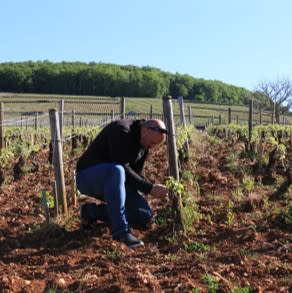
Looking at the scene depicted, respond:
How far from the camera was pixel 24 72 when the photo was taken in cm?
6250

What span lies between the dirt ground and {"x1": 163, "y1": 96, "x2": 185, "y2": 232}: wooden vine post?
0.10 m

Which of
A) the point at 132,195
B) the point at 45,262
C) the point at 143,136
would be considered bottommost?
the point at 45,262

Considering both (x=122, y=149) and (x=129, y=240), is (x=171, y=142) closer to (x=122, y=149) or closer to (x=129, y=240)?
(x=122, y=149)

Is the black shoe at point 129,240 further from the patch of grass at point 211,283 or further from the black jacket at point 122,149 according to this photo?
the patch of grass at point 211,283

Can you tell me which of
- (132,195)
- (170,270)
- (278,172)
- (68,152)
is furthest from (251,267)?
(68,152)

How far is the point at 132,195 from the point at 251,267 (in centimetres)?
159

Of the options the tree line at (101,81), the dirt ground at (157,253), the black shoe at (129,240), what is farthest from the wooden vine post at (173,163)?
the tree line at (101,81)

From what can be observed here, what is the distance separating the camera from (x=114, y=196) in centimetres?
459

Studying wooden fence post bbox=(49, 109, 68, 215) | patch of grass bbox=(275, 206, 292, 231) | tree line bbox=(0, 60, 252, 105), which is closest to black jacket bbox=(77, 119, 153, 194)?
wooden fence post bbox=(49, 109, 68, 215)

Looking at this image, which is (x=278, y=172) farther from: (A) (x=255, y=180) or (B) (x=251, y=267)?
(B) (x=251, y=267)

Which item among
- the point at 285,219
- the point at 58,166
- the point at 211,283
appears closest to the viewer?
the point at 211,283

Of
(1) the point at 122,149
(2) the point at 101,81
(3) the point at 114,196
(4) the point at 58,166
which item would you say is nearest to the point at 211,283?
(3) the point at 114,196

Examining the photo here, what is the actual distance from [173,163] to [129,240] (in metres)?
1.05

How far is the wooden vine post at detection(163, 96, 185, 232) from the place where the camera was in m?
4.88
